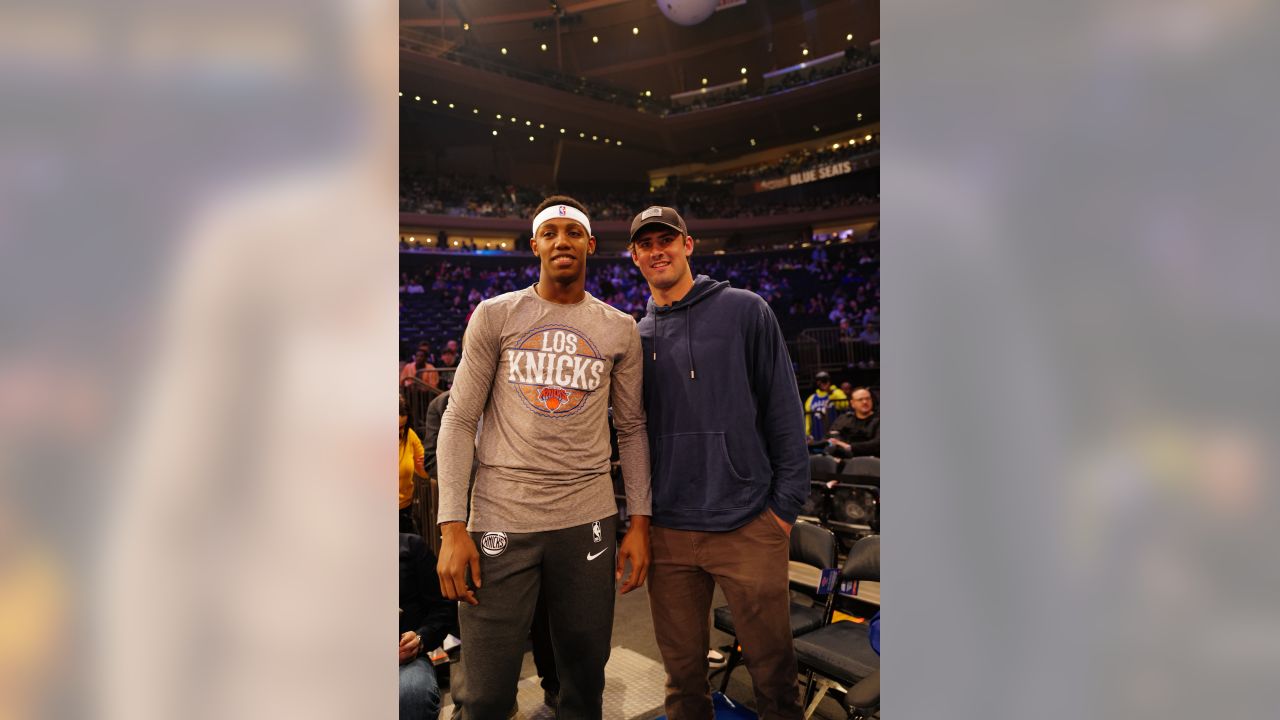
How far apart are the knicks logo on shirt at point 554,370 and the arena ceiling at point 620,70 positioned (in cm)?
1667

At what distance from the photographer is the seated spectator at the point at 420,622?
253 centimetres

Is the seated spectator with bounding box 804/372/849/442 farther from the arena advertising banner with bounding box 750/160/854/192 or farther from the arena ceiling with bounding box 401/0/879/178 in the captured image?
the arena advertising banner with bounding box 750/160/854/192

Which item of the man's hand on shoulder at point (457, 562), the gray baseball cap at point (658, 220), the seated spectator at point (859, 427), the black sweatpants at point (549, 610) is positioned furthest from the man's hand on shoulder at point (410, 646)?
the seated spectator at point (859, 427)

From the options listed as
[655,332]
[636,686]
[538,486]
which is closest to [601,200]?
[636,686]

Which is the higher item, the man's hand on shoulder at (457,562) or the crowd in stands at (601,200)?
the crowd in stands at (601,200)

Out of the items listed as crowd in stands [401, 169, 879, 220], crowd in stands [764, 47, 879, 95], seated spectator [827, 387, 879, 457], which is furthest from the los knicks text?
crowd in stands [401, 169, 879, 220]

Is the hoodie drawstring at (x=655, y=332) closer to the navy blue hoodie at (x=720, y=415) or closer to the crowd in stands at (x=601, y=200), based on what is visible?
the navy blue hoodie at (x=720, y=415)

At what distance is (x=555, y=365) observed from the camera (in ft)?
6.53

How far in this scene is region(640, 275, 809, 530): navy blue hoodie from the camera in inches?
84.6

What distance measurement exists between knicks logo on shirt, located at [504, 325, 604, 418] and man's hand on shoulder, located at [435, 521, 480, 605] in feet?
1.41
